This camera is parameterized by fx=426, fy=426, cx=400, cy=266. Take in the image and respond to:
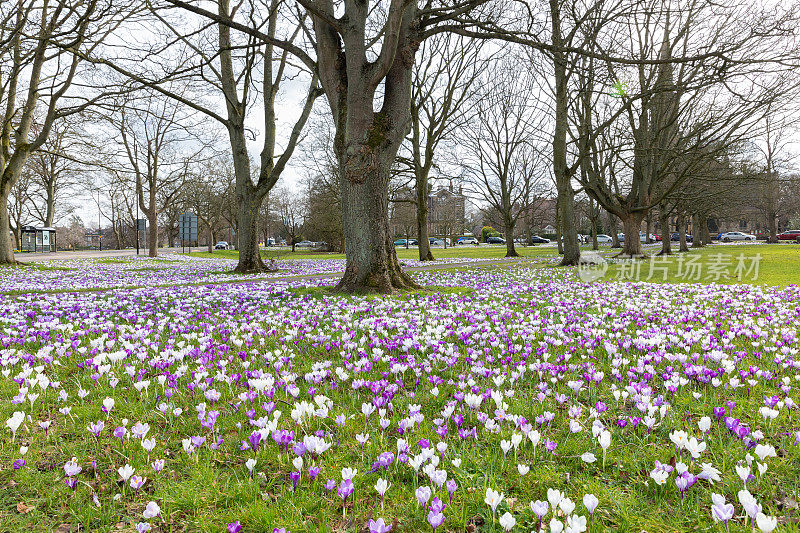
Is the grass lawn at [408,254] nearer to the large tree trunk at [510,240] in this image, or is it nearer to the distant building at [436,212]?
the large tree trunk at [510,240]

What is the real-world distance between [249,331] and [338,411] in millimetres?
2998

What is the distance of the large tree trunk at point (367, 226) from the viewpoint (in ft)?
29.9

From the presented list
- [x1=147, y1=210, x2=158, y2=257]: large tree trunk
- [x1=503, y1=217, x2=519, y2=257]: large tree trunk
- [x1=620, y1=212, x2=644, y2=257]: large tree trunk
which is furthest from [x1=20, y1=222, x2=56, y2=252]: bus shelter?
[x1=620, y1=212, x2=644, y2=257]: large tree trunk

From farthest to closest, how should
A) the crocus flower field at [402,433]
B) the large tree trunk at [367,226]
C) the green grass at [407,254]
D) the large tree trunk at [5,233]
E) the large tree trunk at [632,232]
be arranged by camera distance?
the green grass at [407,254]
the large tree trunk at [632,232]
the large tree trunk at [5,233]
the large tree trunk at [367,226]
the crocus flower field at [402,433]

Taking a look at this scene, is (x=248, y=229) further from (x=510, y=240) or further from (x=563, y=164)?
(x=510, y=240)

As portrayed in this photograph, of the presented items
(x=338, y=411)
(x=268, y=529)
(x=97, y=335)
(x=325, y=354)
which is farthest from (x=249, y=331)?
(x=268, y=529)

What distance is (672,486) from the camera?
2.09 meters

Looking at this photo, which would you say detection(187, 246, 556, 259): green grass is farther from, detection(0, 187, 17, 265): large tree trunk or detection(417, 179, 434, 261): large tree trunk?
detection(0, 187, 17, 265): large tree trunk

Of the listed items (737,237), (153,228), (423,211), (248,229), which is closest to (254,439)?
(248,229)

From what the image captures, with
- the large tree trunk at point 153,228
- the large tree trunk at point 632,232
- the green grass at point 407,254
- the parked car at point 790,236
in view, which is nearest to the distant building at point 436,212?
the green grass at point 407,254

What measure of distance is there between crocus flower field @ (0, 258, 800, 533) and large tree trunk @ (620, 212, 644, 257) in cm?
1953

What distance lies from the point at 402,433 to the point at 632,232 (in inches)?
971

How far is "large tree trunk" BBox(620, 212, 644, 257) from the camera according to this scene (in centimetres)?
2292

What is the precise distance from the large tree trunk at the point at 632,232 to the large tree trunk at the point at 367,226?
18409 millimetres
